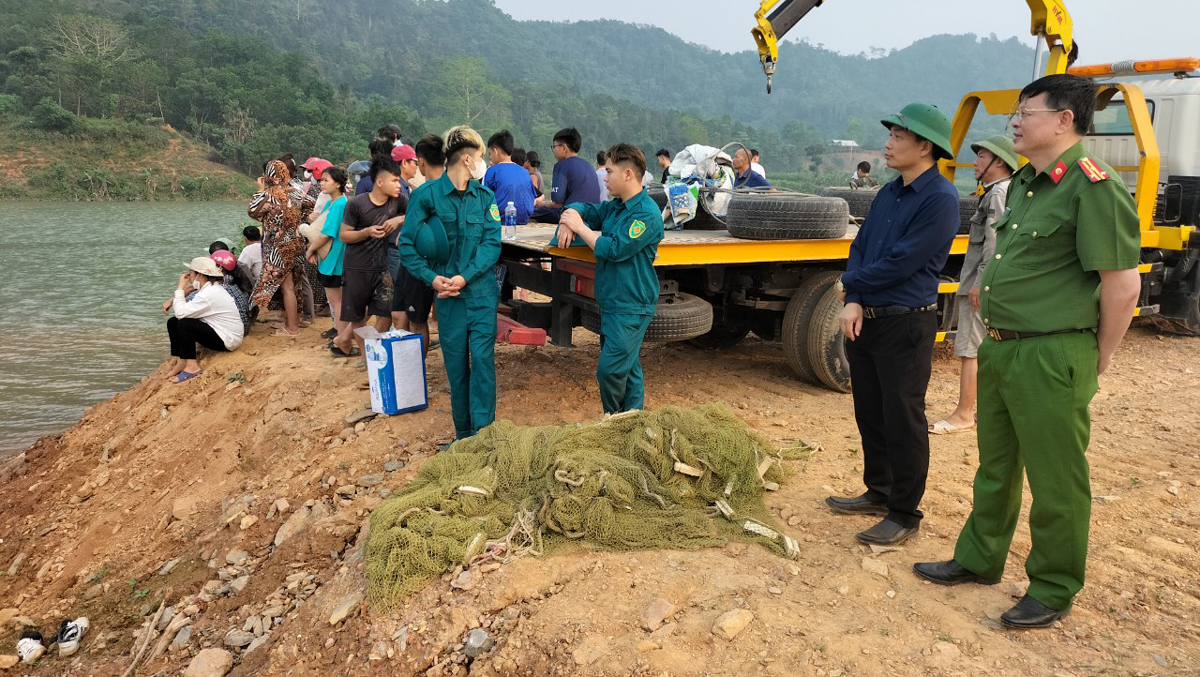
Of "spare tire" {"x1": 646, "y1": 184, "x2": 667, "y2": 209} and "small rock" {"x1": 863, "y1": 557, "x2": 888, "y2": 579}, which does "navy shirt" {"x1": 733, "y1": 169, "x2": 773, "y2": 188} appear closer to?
"spare tire" {"x1": 646, "y1": 184, "x2": 667, "y2": 209}

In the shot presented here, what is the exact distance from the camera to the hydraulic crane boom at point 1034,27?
782 cm

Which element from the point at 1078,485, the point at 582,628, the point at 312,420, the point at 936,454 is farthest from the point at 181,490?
the point at 1078,485

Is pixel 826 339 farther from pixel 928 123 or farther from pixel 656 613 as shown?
pixel 656 613

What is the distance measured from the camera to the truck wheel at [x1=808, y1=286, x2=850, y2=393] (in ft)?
20.3

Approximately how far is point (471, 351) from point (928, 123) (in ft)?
9.07

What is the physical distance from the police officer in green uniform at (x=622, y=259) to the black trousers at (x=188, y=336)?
4.54 m

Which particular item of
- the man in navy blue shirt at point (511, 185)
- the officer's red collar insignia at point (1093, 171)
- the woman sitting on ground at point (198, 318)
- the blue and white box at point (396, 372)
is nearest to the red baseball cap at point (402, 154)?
the man in navy blue shirt at point (511, 185)

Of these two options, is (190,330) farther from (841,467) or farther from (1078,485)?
(1078,485)

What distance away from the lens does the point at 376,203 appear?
6641mm

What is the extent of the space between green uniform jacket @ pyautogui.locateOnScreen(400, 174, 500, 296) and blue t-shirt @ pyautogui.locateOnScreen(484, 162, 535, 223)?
182cm

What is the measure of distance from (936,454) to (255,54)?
79.8 m

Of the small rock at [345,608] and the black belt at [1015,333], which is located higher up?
the black belt at [1015,333]

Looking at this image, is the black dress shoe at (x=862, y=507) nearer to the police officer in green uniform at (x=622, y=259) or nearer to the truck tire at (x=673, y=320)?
the police officer in green uniform at (x=622, y=259)

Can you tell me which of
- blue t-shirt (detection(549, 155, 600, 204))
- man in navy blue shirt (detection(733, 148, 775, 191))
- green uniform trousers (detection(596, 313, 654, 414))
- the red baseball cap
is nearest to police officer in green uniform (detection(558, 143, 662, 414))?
green uniform trousers (detection(596, 313, 654, 414))
